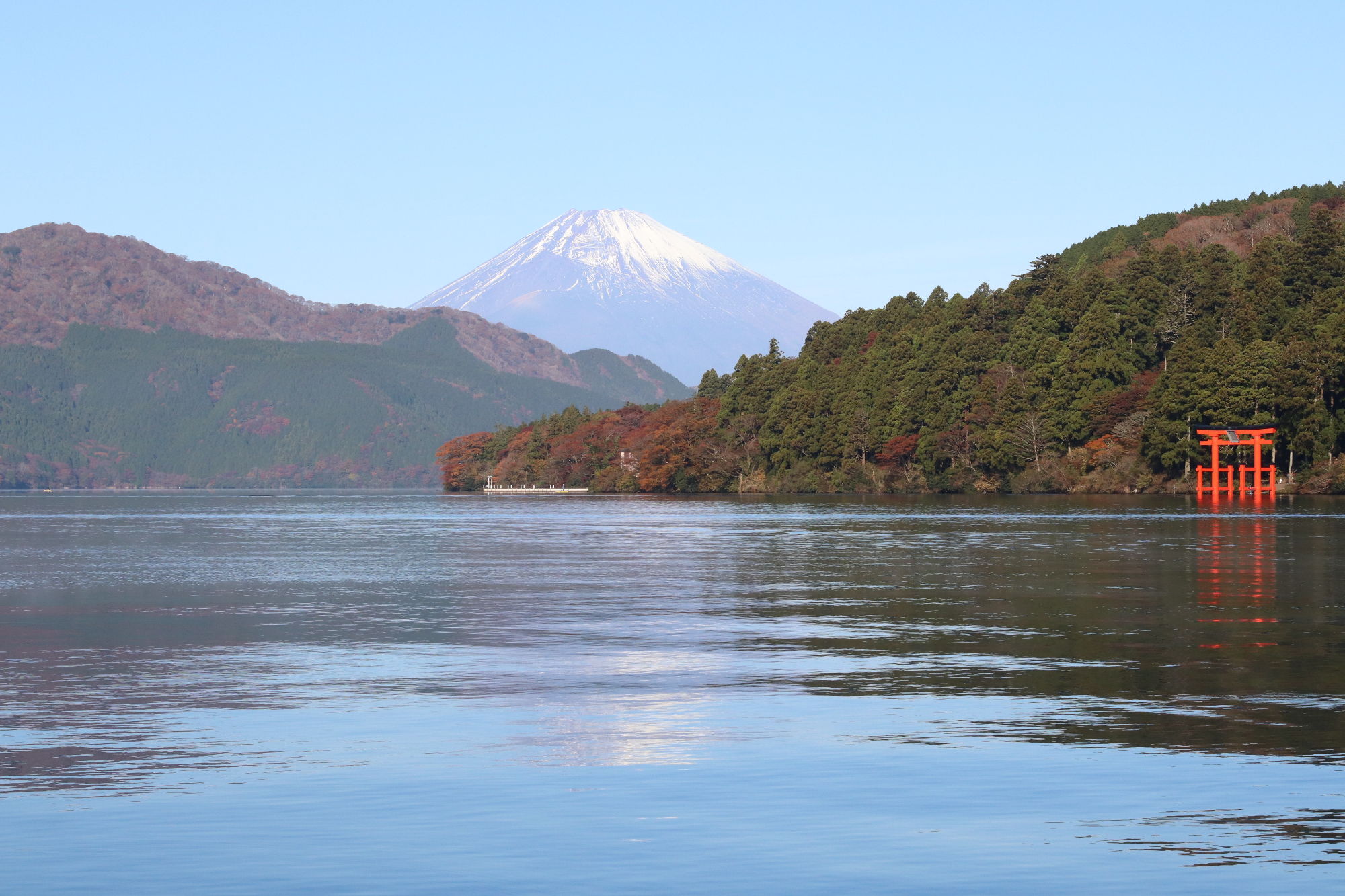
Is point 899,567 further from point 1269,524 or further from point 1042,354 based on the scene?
point 1042,354

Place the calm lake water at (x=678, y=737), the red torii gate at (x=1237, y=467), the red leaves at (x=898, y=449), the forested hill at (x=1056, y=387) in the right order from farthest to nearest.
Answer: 1. the red leaves at (x=898, y=449)
2. the forested hill at (x=1056, y=387)
3. the red torii gate at (x=1237, y=467)
4. the calm lake water at (x=678, y=737)

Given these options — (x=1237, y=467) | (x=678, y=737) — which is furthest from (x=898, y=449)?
(x=678, y=737)

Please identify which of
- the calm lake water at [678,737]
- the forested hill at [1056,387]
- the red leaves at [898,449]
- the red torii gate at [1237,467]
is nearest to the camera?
the calm lake water at [678,737]

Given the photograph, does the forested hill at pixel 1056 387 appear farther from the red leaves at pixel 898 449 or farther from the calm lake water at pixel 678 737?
the calm lake water at pixel 678 737

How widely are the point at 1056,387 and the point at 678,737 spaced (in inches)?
5083

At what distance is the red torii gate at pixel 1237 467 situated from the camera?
11831 cm

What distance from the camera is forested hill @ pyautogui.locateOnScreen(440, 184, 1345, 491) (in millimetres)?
122688

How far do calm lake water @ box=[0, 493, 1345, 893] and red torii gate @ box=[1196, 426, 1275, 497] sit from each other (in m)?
84.1

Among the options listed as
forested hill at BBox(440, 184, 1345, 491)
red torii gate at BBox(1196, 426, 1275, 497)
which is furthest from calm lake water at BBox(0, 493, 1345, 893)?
forested hill at BBox(440, 184, 1345, 491)

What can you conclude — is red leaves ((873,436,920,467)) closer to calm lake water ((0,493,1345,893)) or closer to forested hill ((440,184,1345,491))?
forested hill ((440,184,1345,491))

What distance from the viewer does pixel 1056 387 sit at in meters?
140

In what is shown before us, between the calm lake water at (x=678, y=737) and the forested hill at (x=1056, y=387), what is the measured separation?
292 feet

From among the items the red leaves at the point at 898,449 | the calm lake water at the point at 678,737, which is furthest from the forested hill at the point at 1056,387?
the calm lake water at the point at 678,737

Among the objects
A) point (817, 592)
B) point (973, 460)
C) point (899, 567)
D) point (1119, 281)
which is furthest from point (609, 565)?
point (1119, 281)
